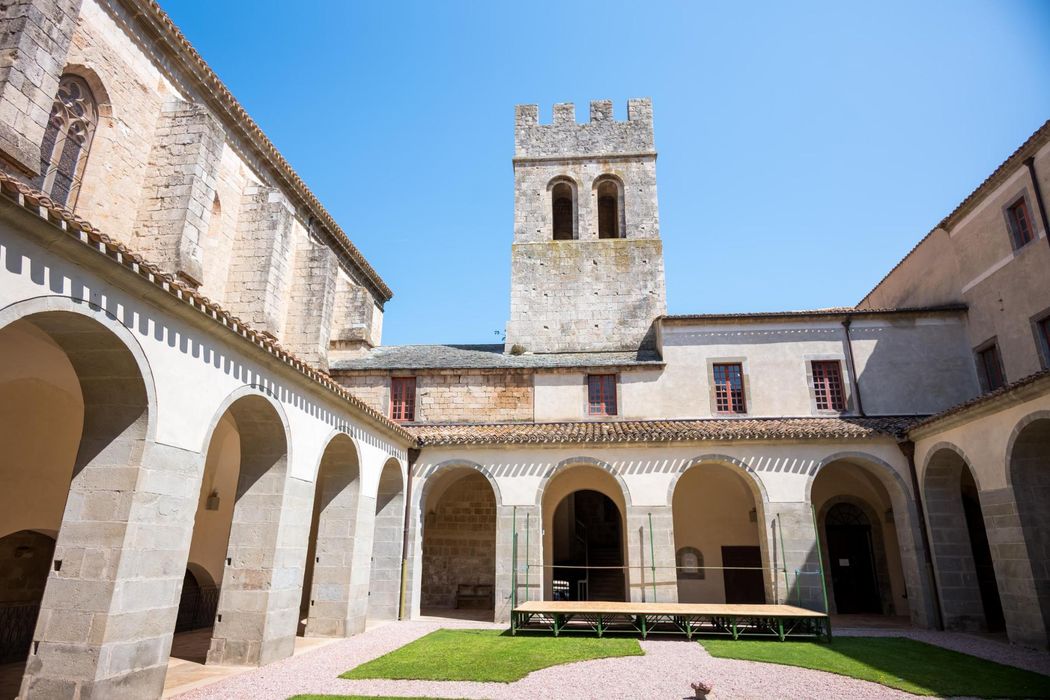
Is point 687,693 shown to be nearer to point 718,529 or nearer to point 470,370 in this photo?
point 718,529

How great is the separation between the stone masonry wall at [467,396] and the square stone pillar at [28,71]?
10.9 metres

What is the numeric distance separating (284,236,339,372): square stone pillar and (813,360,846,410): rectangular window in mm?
13699

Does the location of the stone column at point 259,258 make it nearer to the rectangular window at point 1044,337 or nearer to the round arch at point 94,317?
the round arch at point 94,317

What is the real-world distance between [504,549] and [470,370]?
5.55 m

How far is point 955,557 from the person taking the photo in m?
13.2

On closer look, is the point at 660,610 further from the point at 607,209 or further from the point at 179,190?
the point at 607,209

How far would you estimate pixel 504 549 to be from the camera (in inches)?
570

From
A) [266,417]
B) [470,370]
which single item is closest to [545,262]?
→ [470,370]

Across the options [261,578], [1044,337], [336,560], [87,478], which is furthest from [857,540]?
[87,478]

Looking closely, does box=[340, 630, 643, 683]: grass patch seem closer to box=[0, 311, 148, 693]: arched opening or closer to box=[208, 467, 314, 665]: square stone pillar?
box=[208, 467, 314, 665]: square stone pillar

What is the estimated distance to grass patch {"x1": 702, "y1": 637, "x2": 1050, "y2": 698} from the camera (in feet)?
25.7

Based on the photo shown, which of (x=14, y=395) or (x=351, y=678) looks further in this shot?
(x=14, y=395)

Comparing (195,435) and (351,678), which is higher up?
→ (195,435)

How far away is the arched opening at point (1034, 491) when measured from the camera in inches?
419
